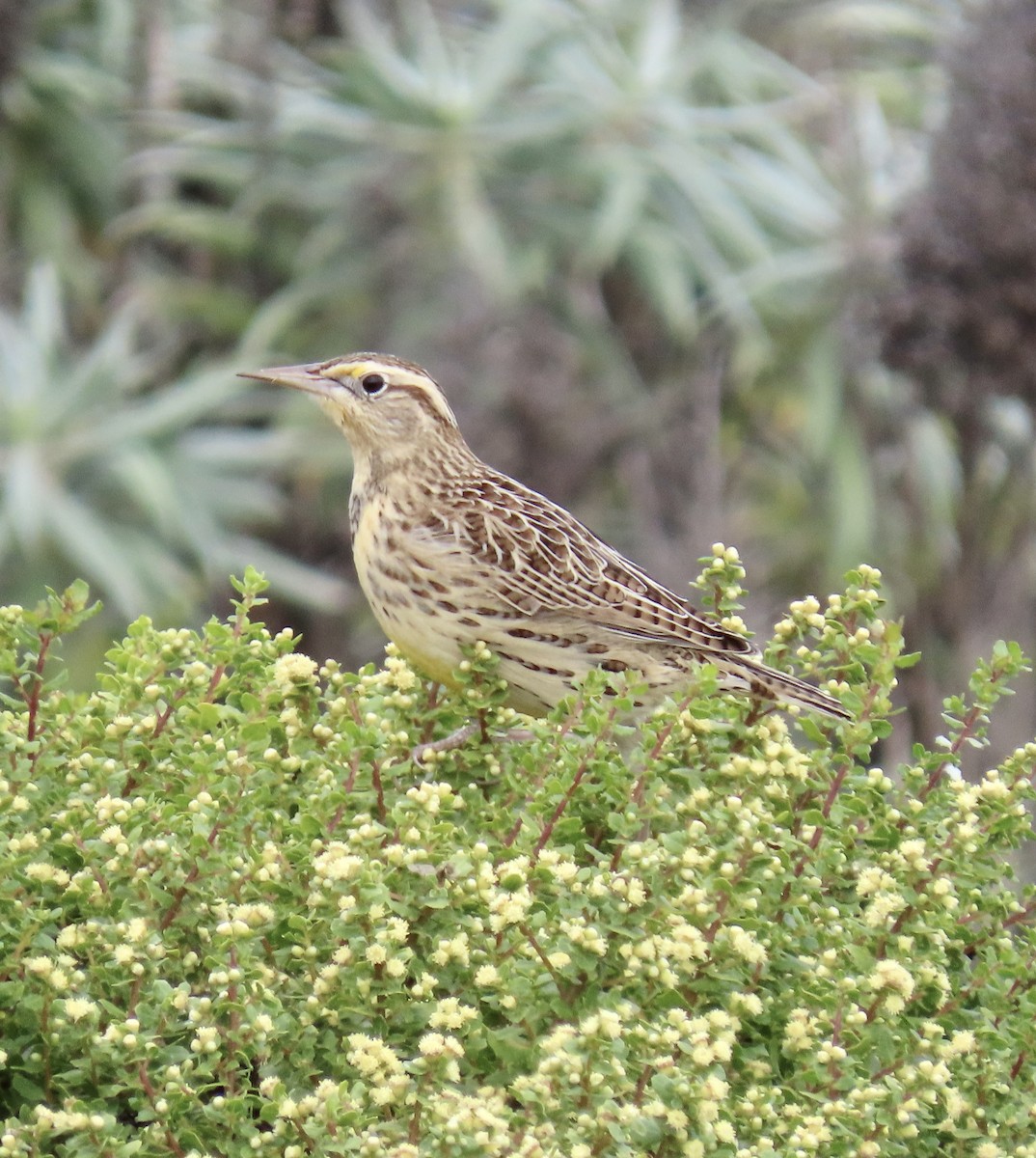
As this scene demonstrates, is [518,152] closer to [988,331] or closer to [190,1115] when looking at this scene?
[988,331]

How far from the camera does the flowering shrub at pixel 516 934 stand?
268 cm

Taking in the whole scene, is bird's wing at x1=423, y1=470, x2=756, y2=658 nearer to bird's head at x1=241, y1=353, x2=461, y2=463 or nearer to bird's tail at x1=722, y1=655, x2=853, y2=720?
bird's head at x1=241, y1=353, x2=461, y2=463

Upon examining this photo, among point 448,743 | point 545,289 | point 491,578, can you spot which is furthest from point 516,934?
point 545,289

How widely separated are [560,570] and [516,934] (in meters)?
1.87

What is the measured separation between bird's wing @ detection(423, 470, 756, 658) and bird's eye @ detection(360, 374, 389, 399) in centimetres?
40

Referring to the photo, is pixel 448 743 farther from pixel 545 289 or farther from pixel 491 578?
pixel 545 289

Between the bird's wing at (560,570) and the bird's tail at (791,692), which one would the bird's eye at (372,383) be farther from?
the bird's tail at (791,692)

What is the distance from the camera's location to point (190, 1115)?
2.80 m

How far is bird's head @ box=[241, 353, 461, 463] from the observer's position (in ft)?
16.8

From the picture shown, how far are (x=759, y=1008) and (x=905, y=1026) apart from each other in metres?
0.29

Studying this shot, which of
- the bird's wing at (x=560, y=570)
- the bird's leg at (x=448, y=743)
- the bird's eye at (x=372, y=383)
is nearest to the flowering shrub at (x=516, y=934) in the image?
the bird's leg at (x=448, y=743)

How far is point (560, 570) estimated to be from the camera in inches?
185

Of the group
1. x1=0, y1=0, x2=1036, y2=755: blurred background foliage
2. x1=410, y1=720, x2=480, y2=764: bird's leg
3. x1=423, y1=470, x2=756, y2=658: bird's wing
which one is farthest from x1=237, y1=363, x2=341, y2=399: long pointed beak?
x1=0, y1=0, x2=1036, y2=755: blurred background foliage

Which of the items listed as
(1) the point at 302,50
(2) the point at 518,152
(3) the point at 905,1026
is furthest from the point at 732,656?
(1) the point at 302,50
